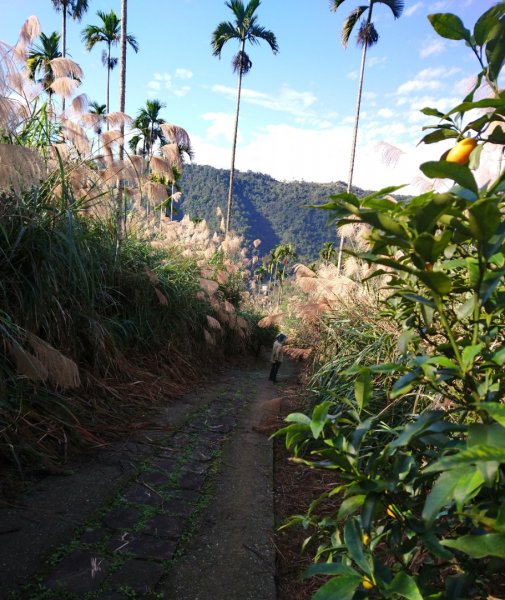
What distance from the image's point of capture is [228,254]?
977cm

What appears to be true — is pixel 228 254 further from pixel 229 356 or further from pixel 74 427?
pixel 74 427

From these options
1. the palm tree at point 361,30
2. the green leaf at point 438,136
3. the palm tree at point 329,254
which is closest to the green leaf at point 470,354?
the green leaf at point 438,136

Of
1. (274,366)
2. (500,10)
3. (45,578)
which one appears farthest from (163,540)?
(274,366)

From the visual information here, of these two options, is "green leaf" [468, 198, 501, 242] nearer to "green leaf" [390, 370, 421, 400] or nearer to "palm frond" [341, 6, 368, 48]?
"green leaf" [390, 370, 421, 400]

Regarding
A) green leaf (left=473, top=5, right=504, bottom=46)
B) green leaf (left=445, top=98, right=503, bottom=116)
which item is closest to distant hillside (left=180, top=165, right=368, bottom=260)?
green leaf (left=473, top=5, right=504, bottom=46)

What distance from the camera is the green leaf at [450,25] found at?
0.87 meters

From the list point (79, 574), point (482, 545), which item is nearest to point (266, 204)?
point (79, 574)

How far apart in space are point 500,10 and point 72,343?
3531 mm

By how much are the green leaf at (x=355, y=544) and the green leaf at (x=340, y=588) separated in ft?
0.13

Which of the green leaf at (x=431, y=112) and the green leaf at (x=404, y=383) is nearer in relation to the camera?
the green leaf at (x=404, y=383)

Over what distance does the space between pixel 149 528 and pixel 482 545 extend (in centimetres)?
208

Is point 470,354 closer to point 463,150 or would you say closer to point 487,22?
point 463,150

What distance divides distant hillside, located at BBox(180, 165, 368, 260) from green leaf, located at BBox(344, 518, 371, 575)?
54.9 meters

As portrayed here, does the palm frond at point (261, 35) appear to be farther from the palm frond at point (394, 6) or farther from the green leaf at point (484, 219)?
the green leaf at point (484, 219)
